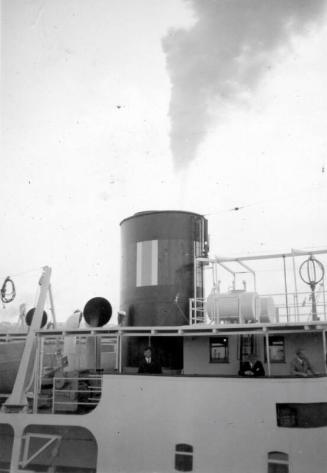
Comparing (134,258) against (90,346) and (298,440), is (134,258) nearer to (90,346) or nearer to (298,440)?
(90,346)

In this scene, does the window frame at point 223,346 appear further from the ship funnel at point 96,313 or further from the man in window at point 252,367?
the ship funnel at point 96,313

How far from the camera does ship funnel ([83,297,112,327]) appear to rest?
1293 cm

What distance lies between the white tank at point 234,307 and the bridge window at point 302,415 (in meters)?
2.23

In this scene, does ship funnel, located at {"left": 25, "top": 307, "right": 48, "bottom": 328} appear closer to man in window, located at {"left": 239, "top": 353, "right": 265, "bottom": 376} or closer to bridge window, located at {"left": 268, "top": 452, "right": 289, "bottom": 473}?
man in window, located at {"left": 239, "top": 353, "right": 265, "bottom": 376}

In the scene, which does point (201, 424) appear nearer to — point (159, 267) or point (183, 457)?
point (183, 457)

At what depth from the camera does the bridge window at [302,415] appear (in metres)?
10.0

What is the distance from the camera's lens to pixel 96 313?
12.9 meters

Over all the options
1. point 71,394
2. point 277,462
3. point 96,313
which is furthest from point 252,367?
point 71,394

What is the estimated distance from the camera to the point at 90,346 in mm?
13836

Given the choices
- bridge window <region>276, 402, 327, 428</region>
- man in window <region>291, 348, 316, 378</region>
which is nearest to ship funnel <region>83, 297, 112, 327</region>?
man in window <region>291, 348, 316, 378</region>

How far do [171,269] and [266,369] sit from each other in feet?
12.3

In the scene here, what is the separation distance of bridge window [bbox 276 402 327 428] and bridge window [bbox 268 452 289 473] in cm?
60

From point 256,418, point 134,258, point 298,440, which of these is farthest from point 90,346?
point 298,440

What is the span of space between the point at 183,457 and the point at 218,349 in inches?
110
